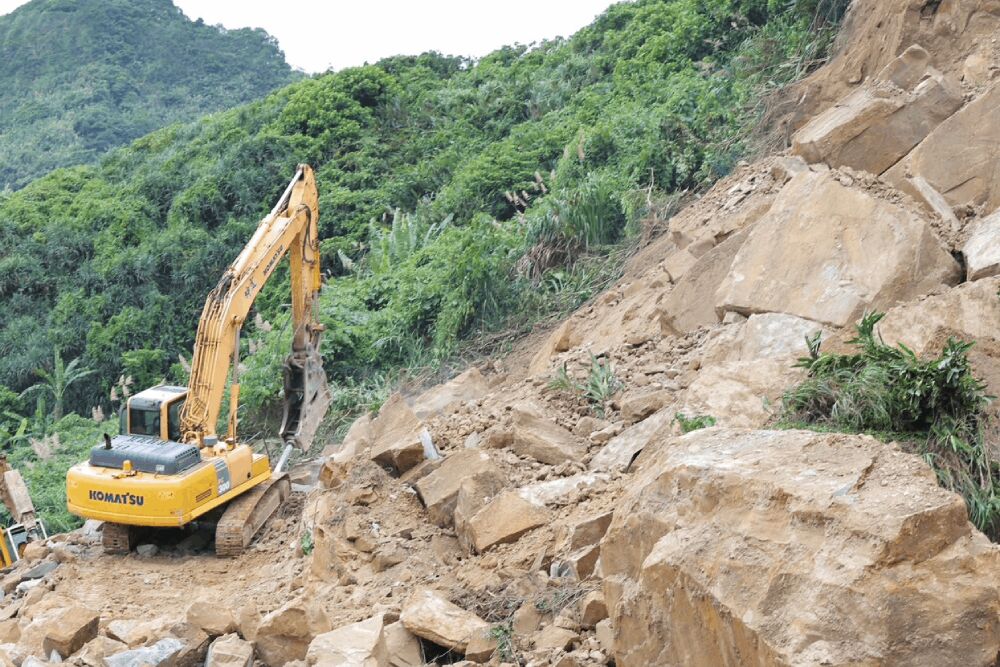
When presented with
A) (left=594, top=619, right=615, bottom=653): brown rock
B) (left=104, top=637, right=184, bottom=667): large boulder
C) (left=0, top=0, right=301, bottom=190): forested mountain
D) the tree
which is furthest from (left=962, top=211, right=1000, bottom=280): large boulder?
(left=0, top=0, right=301, bottom=190): forested mountain

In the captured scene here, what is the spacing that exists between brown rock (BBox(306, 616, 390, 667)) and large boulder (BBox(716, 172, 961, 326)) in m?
3.64

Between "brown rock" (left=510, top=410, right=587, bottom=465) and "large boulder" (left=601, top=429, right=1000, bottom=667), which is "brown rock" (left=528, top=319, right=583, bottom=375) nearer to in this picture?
"brown rock" (left=510, top=410, right=587, bottom=465)

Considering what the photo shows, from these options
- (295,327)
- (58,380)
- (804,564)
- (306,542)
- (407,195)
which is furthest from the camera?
(407,195)

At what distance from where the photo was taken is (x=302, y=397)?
1214 centimetres

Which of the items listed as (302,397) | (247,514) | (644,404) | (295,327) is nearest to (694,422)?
(644,404)

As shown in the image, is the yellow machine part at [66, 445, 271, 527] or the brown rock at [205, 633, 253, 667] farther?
the yellow machine part at [66, 445, 271, 527]

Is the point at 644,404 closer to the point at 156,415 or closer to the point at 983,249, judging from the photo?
the point at 983,249

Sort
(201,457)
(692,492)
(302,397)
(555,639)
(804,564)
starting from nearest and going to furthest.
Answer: (804,564) < (692,492) < (555,639) < (201,457) < (302,397)

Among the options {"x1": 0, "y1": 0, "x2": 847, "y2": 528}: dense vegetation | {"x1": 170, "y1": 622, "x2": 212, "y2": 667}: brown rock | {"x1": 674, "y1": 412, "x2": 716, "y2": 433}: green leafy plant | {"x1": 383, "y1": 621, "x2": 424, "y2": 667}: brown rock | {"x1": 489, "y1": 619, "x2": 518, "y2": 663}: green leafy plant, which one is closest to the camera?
{"x1": 489, "y1": 619, "x2": 518, "y2": 663}: green leafy plant

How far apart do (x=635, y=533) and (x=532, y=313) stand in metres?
8.68

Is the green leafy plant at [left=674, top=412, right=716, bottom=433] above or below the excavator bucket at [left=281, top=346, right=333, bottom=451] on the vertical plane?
above

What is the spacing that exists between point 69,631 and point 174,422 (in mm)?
3578

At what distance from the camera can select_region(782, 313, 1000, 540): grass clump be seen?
15.6ft

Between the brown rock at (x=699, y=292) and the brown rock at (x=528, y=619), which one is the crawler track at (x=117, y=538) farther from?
the brown rock at (x=528, y=619)
